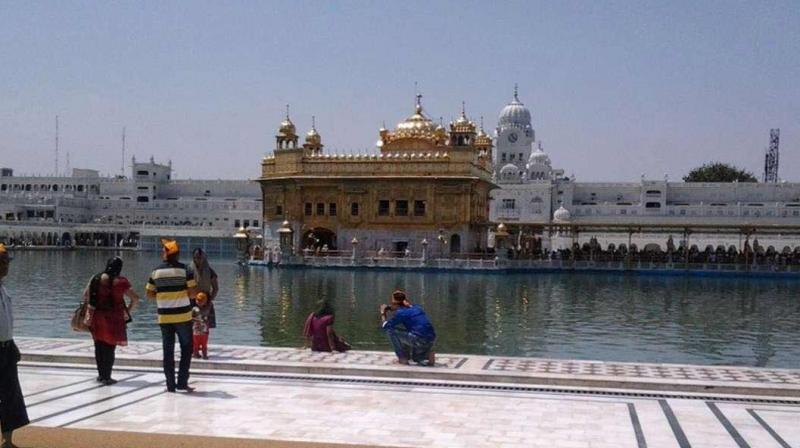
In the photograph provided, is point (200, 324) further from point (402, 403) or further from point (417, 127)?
point (417, 127)

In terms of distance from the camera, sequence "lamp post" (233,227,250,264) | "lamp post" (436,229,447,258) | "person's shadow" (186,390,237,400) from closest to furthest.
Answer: "person's shadow" (186,390,237,400) → "lamp post" (436,229,447,258) → "lamp post" (233,227,250,264)

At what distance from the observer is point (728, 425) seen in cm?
864

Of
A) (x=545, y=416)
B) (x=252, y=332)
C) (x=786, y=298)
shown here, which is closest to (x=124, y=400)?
(x=545, y=416)

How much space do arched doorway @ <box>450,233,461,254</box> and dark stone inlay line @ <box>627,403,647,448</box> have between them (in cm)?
4456

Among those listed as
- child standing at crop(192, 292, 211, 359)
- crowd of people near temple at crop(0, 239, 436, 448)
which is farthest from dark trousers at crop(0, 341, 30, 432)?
child standing at crop(192, 292, 211, 359)

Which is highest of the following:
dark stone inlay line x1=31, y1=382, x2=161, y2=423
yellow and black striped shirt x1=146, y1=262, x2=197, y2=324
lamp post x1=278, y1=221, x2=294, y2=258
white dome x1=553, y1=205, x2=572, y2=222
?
white dome x1=553, y1=205, x2=572, y2=222

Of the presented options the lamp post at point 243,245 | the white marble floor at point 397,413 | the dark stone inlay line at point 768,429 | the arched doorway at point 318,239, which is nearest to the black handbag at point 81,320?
the white marble floor at point 397,413

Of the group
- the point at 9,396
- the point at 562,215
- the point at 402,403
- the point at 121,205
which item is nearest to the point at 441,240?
the point at 562,215

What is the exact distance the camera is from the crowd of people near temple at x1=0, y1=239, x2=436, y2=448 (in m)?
7.17

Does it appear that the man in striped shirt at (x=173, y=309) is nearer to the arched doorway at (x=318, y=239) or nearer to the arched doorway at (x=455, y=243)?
the arched doorway at (x=455, y=243)

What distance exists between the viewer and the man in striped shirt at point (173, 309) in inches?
387

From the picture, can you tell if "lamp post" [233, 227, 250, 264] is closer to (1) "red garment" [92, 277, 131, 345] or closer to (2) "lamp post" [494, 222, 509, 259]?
(2) "lamp post" [494, 222, 509, 259]

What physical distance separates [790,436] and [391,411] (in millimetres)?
3617

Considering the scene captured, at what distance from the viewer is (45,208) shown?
9188 centimetres
